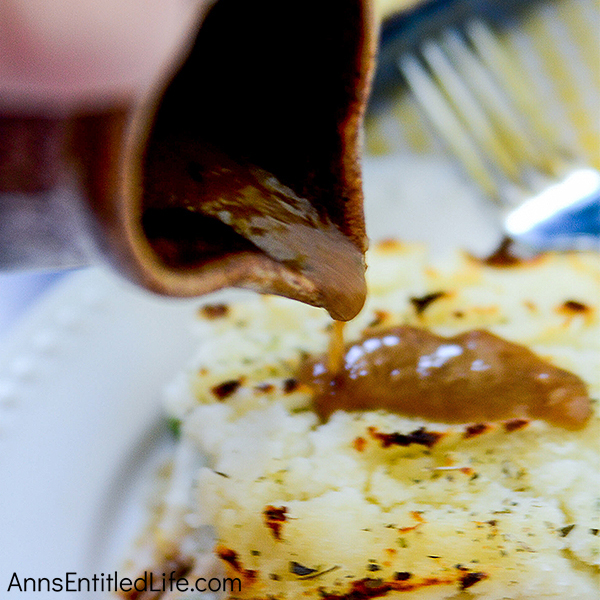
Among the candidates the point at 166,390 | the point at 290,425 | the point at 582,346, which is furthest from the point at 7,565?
the point at 582,346

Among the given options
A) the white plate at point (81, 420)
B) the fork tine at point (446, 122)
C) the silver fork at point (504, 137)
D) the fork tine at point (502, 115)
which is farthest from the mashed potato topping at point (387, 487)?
the fork tine at point (502, 115)

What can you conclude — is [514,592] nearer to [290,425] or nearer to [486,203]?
[290,425]

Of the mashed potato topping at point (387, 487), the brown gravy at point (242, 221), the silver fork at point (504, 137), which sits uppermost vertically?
the silver fork at point (504, 137)

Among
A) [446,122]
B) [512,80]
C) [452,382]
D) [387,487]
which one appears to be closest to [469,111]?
[446,122]

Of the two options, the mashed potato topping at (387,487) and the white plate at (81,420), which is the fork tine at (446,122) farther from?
the white plate at (81,420)

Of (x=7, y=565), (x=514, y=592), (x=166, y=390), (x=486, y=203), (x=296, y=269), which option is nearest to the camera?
(x=296, y=269)
